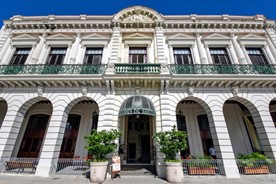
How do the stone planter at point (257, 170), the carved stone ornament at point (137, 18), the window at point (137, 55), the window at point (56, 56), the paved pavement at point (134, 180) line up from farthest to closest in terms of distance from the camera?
the carved stone ornament at point (137, 18), the window at point (137, 55), the window at point (56, 56), the stone planter at point (257, 170), the paved pavement at point (134, 180)

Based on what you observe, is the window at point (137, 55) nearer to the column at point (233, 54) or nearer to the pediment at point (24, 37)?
the column at point (233, 54)

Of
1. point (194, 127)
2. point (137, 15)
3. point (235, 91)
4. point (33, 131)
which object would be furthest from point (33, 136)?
point (235, 91)

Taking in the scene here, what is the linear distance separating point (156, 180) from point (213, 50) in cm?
1226

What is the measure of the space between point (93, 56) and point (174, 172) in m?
11.4

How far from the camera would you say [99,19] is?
13812mm

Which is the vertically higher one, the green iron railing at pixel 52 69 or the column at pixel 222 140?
the green iron railing at pixel 52 69

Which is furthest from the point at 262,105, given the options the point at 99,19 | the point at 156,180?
the point at 99,19

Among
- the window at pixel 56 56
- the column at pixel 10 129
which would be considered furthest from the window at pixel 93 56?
the column at pixel 10 129

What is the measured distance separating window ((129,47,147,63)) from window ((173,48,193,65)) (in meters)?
2.87

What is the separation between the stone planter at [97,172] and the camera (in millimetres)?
7301

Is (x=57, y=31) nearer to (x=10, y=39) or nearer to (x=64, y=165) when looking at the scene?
(x=10, y=39)

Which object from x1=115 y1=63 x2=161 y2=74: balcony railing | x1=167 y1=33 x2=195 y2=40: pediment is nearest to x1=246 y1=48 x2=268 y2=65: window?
x1=167 y1=33 x2=195 y2=40: pediment

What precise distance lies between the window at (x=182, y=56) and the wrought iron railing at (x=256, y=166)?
8417 millimetres

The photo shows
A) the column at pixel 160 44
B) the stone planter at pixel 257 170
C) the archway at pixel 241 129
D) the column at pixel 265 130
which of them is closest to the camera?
the stone planter at pixel 257 170
